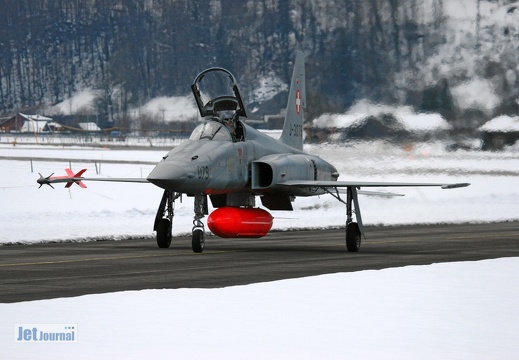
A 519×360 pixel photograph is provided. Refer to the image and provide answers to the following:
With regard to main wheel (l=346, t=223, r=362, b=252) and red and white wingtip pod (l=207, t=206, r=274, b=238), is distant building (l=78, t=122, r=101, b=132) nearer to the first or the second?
red and white wingtip pod (l=207, t=206, r=274, b=238)

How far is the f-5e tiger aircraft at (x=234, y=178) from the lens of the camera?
903 inches

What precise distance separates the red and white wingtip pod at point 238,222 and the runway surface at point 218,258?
435mm

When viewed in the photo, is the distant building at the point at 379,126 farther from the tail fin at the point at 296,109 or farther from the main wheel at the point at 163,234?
the main wheel at the point at 163,234

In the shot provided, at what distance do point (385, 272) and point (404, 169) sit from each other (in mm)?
20158

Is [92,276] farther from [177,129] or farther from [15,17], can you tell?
[15,17]

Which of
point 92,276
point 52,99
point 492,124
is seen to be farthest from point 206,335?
point 52,99

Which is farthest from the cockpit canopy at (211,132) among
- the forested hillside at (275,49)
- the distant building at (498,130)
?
the distant building at (498,130)

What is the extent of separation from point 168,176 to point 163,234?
3.12 metres

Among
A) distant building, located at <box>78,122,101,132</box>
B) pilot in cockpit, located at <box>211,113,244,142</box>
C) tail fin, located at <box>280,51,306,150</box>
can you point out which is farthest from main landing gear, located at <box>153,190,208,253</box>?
distant building, located at <box>78,122,101,132</box>

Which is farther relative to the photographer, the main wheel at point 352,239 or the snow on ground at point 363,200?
the snow on ground at point 363,200

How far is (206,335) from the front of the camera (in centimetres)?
1117

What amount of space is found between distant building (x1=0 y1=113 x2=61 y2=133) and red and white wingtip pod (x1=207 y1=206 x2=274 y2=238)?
127m
